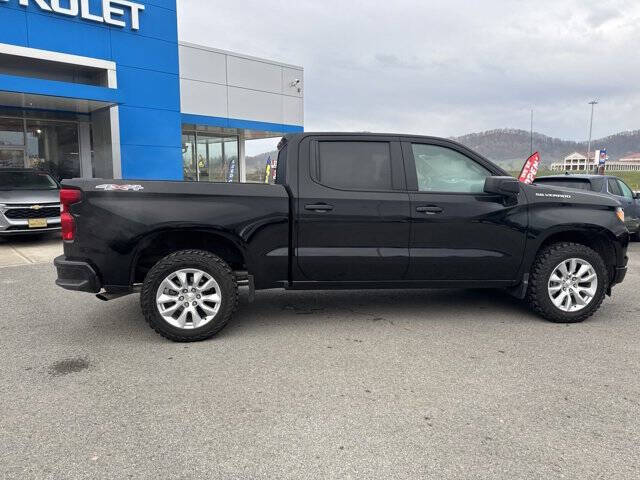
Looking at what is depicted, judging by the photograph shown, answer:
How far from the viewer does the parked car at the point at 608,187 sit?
962 centimetres

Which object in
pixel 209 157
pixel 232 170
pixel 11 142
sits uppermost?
pixel 11 142

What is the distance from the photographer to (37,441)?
2766 mm

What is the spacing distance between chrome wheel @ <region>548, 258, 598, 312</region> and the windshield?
10150 millimetres

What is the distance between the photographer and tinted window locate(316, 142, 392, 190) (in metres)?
4.72

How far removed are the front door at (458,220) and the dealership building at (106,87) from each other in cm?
1258

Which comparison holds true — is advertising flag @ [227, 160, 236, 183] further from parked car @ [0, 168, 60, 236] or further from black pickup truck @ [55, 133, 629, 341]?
black pickup truck @ [55, 133, 629, 341]

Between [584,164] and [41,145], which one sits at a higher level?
[584,164]

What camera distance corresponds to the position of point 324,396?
3.33m

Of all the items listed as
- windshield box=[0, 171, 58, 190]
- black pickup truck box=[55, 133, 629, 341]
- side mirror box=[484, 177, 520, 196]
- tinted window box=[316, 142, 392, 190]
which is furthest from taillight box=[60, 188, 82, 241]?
windshield box=[0, 171, 58, 190]

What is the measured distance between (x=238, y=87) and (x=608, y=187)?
49.9ft

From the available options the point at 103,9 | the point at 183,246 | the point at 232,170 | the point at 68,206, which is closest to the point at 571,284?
the point at 183,246

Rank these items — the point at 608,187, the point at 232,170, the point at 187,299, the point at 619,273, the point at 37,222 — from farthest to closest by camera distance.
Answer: the point at 232,170 → the point at 608,187 → the point at 37,222 → the point at 619,273 → the point at 187,299

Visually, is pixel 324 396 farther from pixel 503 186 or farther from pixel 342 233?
pixel 503 186

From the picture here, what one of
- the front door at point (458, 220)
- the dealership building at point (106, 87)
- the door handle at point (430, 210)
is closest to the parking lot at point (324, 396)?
the front door at point (458, 220)
